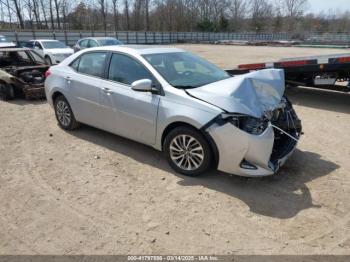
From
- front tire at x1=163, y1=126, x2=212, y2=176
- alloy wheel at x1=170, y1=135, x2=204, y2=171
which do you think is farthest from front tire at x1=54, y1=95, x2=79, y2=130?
alloy wheel at x1=170, y1=135, x2=204, y2=171

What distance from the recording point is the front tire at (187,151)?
4219 mm

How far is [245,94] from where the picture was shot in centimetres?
415

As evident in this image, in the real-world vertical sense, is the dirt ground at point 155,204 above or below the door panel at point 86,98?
below

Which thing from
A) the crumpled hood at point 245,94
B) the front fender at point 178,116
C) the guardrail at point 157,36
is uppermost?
the crumpled hood at point 245,94

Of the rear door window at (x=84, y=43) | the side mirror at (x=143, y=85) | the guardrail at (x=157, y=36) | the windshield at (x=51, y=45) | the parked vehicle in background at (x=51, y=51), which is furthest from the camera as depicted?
the guardrail at (x=157, y=36)

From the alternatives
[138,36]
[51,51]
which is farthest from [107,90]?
[138,36]

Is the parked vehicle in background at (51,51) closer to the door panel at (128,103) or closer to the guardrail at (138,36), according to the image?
the door panel at (128,103)

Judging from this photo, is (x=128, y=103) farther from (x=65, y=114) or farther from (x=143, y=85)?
(x=65, y=114)

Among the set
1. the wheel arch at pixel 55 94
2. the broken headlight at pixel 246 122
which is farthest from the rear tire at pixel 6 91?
the broken headlight at pixel 246 122

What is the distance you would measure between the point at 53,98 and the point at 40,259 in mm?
4031

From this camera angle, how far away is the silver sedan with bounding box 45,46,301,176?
157 inches

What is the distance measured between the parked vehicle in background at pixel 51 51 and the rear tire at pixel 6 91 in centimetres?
778

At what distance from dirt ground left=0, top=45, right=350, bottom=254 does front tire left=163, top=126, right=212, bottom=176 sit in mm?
141

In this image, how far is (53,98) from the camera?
21.1ft
